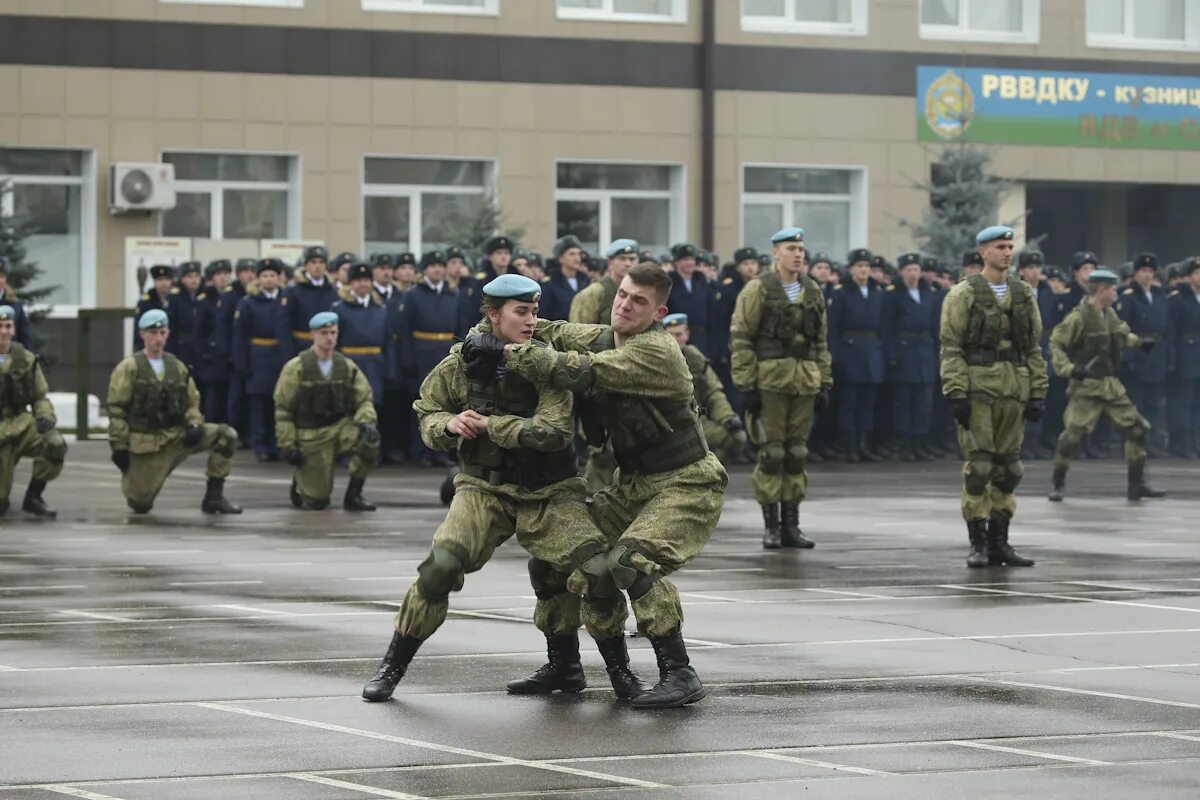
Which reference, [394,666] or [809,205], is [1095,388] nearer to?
[394,666]

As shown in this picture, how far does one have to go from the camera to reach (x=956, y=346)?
1499 cm

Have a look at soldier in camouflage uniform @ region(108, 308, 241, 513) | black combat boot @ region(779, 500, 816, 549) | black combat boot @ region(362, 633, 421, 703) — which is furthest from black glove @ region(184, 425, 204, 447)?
black combat boot @ region(362, 633, 421, 703)

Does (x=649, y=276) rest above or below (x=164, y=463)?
above

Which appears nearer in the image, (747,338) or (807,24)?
(747,338)

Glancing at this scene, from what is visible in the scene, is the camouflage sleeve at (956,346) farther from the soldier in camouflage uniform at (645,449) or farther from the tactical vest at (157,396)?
the tactical vest at (157,396)

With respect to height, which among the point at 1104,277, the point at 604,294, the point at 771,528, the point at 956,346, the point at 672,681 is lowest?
the point at 672,681

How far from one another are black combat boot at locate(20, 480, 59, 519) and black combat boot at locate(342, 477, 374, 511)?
2.34 meters

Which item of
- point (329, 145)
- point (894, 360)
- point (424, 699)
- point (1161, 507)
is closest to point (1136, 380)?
point (894, 360)

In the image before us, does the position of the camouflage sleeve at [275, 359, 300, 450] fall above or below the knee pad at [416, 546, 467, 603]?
above

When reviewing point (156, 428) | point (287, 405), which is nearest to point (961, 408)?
point (287, 405)

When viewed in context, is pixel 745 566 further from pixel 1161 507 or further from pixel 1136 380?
pixel 1136 380

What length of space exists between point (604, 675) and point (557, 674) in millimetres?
687

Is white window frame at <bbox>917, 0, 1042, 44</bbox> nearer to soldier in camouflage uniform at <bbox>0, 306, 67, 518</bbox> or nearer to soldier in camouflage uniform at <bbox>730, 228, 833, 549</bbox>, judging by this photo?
soldier in camouflage uniform at <bbox>0, 306, 67, 518</bbox>

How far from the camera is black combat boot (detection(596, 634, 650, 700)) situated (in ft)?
30.8
